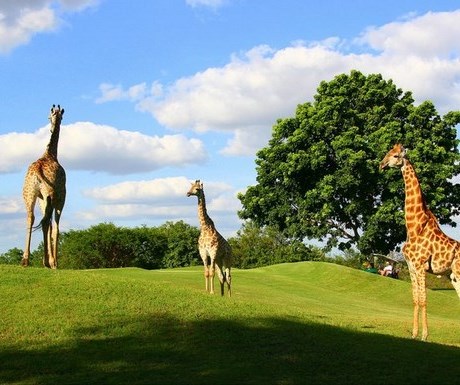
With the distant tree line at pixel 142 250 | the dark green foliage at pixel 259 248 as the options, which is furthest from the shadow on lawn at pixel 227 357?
the dark green foliage at pixel 259 248

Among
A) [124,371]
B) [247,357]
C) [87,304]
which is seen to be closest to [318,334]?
[247,357]

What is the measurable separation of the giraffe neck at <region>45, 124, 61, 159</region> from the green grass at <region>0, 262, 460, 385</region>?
3.38 metres

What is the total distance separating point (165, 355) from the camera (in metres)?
12.8

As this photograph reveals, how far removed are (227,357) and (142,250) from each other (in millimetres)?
49906

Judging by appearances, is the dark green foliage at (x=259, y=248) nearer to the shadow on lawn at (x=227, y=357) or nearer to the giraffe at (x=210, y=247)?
the giraffe at (x=210, y=247)

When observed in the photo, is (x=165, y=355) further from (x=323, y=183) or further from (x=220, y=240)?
(x=323, y=183)

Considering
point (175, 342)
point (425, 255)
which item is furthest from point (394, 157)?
point (175, 342)

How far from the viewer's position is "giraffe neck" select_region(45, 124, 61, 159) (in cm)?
1869

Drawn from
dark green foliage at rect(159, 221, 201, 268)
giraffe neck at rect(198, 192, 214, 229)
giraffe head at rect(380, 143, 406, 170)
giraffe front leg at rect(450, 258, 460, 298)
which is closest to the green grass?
giraffe front leg at rect(450, 258, 460, 298)

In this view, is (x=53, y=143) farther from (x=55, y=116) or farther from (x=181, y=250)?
(x=181, y=250)

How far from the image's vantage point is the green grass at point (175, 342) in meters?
11.6

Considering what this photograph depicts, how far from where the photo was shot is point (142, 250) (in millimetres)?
61625

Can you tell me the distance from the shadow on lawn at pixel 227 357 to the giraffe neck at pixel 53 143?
6.18m

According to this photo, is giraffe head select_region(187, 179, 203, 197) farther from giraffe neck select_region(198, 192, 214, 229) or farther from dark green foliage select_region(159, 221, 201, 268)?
dark green foliage select_region(159, 221, 201, 268)
